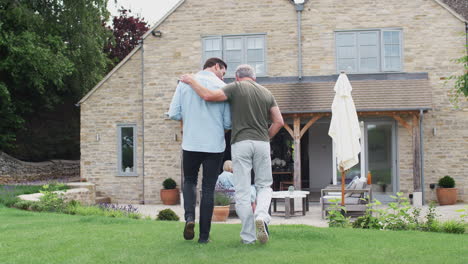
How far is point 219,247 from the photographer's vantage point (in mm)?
5340

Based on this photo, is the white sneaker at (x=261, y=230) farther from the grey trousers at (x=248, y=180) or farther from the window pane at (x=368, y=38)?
the window pane at (x=368, y=38)

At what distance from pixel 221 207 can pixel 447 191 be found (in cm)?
720

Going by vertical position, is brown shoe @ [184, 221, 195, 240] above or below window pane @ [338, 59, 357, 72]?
below

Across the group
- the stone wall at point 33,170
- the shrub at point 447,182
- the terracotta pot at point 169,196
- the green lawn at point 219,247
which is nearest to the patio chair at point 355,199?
the shrub at point 447,182

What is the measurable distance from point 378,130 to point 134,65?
7.62 meters

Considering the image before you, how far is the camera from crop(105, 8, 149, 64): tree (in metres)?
29.0

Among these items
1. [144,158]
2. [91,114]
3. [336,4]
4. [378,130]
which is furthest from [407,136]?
[91,114]

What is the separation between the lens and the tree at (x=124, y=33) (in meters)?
29.0

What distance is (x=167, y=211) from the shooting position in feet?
32.7

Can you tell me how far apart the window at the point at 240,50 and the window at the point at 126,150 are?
3463 mm

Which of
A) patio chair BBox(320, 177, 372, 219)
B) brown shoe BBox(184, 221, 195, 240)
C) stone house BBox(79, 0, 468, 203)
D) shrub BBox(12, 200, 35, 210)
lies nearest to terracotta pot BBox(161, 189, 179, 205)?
stone house BBox(79, 0, 468, 203)

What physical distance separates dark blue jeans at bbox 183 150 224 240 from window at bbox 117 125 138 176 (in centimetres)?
1240

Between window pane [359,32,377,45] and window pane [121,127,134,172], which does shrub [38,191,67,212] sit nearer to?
window pane [121,127,134,172]

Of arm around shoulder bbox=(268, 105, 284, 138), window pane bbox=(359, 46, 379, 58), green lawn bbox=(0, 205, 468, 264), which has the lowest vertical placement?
green lawn bbox=(0, 205, 468, 264)
